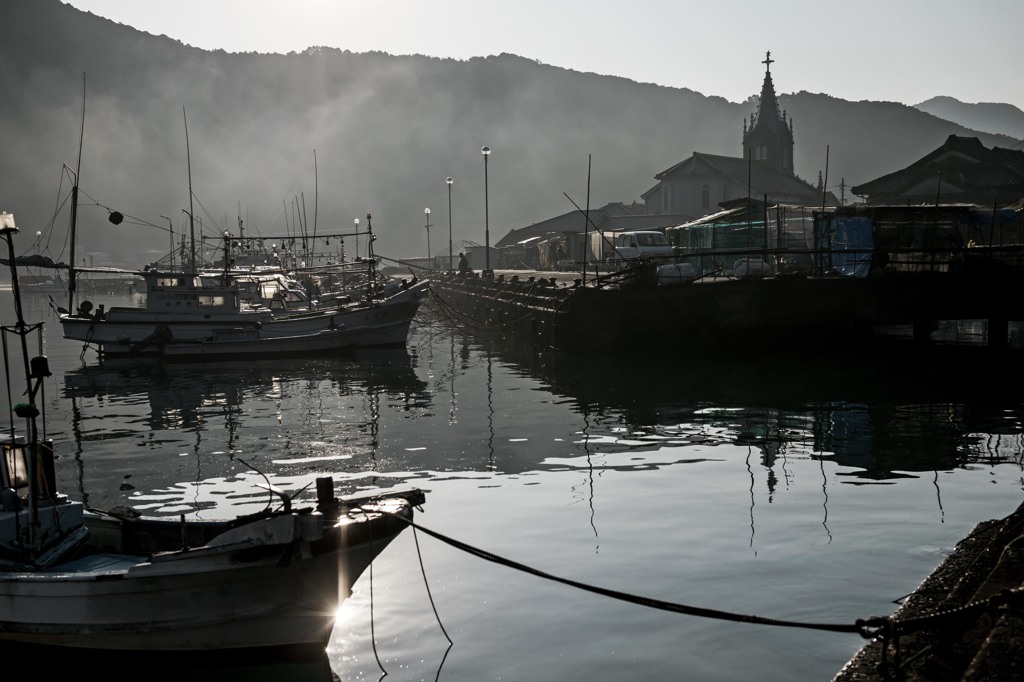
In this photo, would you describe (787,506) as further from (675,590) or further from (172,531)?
(172,531)

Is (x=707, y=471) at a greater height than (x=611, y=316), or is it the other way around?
(x=611, y=316)

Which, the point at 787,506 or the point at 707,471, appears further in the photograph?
the point at 707,471

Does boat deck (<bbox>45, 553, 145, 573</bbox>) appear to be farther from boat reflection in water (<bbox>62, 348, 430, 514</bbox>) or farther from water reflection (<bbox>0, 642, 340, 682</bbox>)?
boat reflection in water (<bbox>62, 348, 430, 514</bbox>)

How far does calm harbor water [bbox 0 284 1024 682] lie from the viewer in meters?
10.6

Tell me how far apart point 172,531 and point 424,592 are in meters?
3.34

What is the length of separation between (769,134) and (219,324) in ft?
338

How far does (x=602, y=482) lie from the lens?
1811 cm

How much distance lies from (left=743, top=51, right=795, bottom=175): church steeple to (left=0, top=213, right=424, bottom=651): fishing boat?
127149mm

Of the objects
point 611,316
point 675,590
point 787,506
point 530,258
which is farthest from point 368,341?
point 530,258

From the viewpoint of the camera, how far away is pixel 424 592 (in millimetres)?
12047

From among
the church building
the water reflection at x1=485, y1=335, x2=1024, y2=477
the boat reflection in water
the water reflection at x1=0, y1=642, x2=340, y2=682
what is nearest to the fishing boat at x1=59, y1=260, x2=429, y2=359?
the boat reflection in water

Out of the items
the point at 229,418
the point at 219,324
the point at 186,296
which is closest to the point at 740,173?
the point at 219,324

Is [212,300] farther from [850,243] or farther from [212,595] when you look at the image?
[212,595]

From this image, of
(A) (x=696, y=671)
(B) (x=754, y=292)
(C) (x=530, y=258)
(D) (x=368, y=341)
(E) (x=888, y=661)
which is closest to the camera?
(E) (x=888, y=661)
